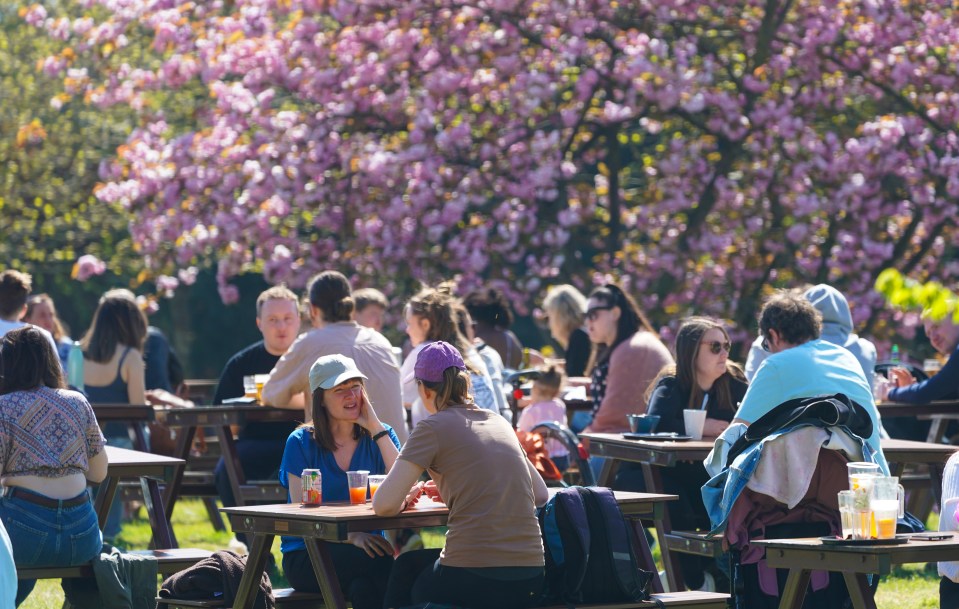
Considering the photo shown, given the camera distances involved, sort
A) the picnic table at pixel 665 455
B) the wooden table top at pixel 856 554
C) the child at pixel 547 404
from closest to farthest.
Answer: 1. the wooden table top at pixel 856 554
2. the picnic table at pixel 665 455
3. the child at pixel 547 404

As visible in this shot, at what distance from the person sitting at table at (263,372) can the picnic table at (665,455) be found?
1896mm

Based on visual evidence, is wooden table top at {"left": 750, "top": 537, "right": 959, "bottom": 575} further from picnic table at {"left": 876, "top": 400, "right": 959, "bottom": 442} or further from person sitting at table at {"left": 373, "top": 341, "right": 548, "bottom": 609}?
picnic table at {"left": 876, "top": 400, "right": 959, "bottom": 442}

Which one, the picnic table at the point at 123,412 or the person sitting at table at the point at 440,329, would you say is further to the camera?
the picnic table at the point at 123,412

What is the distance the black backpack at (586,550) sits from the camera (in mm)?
5812

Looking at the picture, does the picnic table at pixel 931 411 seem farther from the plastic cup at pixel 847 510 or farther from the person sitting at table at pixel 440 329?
the plastic cup at pixel 847 510

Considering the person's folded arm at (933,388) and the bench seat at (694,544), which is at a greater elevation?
the person's folded arm at (933,388)

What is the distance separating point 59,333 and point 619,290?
397 centimetres

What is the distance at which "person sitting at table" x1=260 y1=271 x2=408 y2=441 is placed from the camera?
816 cm

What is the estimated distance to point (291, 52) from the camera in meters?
13.7

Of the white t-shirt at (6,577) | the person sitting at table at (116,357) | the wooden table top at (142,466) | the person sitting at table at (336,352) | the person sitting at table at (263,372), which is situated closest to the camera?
the white t-shirt at (6,577)

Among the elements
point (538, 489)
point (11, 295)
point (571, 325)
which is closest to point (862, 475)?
point (538, 489)

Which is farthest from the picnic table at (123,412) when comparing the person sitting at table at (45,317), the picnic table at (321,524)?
the picnic table at (321,524)

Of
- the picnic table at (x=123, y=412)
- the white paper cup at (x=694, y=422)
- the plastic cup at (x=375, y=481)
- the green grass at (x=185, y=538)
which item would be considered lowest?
the green grass at (x=185, y=538)

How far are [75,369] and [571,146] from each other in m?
5.63
